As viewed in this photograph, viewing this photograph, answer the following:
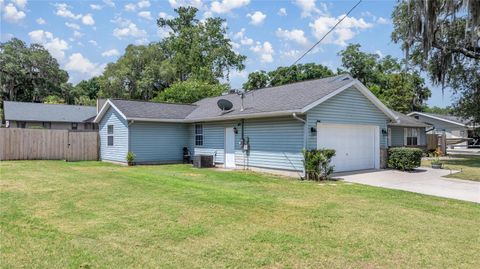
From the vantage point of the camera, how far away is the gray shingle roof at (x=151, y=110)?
17359 millimetres

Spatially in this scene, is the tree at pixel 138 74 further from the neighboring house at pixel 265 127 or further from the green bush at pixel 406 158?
the green bush at pixel 406 158

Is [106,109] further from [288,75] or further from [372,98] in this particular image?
[288,75]

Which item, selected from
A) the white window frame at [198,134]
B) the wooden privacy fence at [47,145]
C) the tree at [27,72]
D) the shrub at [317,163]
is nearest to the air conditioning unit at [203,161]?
the white window frame at [198,134]

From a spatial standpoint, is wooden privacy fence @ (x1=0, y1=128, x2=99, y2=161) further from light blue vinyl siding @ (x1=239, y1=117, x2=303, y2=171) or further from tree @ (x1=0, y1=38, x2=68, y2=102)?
tree @ (x1=0, y1=38, x2=68, y2=102)

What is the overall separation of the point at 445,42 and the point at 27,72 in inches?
Answer: 1970

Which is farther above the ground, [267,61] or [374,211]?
[267,61]

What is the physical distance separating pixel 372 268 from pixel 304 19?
12.5 meters

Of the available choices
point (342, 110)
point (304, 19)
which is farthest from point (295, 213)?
point (304, 19)

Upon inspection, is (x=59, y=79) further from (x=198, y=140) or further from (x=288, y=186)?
(x=288, y=186)

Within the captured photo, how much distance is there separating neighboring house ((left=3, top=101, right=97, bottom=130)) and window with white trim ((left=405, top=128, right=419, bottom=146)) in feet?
86.4

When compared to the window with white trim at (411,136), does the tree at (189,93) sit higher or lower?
higher

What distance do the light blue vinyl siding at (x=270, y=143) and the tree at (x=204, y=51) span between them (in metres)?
26.5

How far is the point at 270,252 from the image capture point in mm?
4434

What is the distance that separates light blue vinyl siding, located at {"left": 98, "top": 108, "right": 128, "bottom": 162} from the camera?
1736 cm
